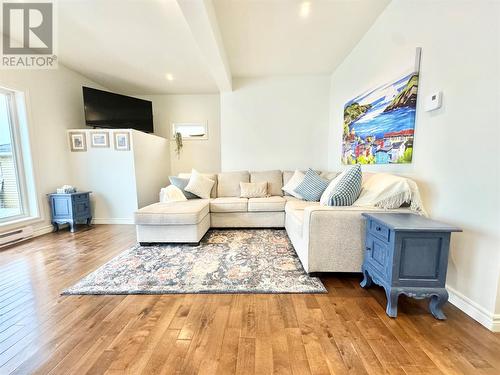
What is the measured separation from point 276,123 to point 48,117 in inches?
147

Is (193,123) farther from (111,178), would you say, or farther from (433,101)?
(433,101)

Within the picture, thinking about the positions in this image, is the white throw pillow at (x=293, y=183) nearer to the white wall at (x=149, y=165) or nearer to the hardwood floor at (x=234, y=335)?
the hardwood floor at (x=234, y=335)

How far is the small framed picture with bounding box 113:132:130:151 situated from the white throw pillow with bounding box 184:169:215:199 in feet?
4.02

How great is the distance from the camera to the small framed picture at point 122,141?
11.7 ft

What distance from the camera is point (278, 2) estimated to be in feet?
6.93

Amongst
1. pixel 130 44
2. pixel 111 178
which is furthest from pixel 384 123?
pixel 111 178

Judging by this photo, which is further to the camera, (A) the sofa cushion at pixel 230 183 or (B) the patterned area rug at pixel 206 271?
(A) the sofa cushion at pixel 230 183

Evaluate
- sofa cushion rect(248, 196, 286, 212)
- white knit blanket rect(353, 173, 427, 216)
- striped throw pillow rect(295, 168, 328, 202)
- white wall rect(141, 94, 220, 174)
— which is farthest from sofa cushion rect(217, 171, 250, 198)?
white knit blanket rect(353, 173, 427, 216)

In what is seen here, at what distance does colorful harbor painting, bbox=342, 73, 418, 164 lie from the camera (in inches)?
76.1

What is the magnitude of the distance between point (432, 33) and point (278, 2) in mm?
1379

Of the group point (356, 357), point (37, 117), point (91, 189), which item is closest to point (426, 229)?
point (356, 357)

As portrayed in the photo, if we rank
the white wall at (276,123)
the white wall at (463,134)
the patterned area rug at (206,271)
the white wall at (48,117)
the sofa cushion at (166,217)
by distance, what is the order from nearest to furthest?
the white wall at (463,134)
the patterned area rug at (206,271)
the sofa cushion at (166,217)
the white wall at (48,117)
the white wall at (276,123)

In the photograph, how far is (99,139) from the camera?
3592 millimetres

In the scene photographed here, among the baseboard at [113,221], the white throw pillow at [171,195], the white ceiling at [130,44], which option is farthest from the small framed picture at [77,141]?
the white throw pillow at [171,195]
